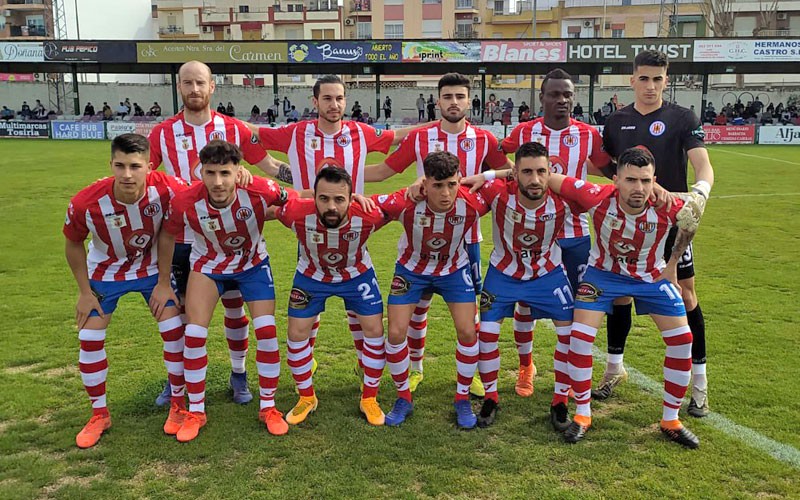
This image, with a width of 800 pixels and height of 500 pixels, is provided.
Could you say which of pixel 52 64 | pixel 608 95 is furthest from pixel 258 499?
pixel 608 95

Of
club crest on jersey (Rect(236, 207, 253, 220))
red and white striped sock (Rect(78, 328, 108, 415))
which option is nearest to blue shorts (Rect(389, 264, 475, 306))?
club crest on jersey (Rect(236, 207, 253, 220))

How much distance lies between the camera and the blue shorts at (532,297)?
4.47 meters

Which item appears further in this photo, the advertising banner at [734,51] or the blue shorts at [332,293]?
the advertising banner at [734,51]

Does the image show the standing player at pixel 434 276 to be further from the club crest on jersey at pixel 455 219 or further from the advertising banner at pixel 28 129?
the advertising banner at pixel 28 129

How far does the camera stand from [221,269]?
176 inches

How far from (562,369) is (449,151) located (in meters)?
1.81

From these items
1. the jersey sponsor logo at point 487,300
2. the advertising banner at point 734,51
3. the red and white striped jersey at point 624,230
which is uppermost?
the advertising banner at point 734,51

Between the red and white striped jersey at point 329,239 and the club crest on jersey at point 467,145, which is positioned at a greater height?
the club crest on jersey at point 467,145

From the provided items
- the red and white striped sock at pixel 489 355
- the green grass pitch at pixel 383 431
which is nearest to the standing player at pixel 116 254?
the green grass pitch at pixel 383 431

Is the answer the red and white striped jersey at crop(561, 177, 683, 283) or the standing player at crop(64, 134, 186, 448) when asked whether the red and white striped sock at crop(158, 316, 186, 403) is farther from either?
the red and white striped jersey at crop(561, 177, 683, 283)

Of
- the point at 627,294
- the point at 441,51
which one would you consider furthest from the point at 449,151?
the point at 441,51

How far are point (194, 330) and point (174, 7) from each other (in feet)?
262

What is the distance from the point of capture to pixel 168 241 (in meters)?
4.46

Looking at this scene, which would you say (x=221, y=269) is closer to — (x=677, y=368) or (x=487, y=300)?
(x=487, y=300)
